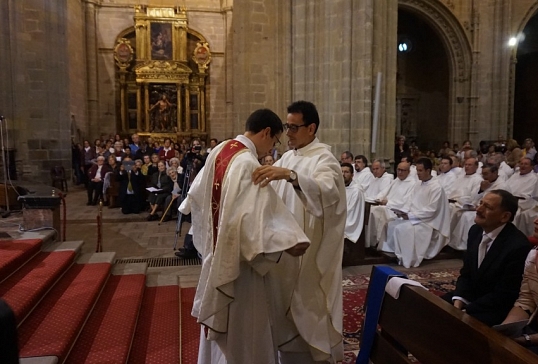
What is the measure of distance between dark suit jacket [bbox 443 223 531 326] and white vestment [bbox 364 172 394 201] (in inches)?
193

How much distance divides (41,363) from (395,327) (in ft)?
7.48

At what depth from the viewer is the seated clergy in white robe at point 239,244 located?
227 centimetres

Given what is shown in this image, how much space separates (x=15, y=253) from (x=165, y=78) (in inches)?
575

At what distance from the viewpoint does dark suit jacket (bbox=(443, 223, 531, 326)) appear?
2.86 m

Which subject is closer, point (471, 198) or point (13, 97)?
point (471, 198)

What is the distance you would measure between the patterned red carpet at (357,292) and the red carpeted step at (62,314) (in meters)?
2.17

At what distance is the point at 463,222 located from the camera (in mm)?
7039

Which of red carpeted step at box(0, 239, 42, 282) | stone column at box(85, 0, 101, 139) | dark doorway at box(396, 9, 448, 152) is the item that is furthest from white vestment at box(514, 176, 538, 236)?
stone column at box(85, 0, 101, 139)

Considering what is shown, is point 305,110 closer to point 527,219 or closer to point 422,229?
point 422,229

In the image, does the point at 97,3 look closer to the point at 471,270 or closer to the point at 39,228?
the point at 39,228

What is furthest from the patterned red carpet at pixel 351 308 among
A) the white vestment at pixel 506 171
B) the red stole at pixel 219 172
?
the white vestment at pixel 506 171

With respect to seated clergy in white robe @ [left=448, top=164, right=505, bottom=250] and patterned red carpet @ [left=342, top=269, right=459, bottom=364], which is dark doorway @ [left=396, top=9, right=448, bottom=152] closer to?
seated clergy in white robe @ [left=448, top=164, right=505, bottom=250]

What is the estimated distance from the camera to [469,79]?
16.9m

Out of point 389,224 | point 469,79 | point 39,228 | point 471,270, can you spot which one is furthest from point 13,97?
point 469,79
